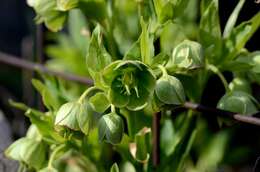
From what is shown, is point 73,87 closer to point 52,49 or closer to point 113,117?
point 52,49

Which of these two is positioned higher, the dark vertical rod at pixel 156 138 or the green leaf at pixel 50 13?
the green leaf at pixel 50 13

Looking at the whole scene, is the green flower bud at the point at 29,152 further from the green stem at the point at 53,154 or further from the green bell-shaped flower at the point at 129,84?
the green bell-shaped flower at the point at 129,84

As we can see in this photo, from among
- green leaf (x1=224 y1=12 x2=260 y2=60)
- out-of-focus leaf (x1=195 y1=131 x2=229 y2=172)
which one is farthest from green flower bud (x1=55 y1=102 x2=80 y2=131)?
out-of-focus leaf (x1=195 y1=131 x2=229 y2=172)

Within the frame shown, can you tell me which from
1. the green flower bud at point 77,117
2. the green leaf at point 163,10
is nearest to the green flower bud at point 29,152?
the green flower bud at point 77,117

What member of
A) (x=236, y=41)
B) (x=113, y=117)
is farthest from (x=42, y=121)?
(x=236, y=41)

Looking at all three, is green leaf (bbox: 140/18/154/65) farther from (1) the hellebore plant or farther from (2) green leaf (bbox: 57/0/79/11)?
(2) green leaf (bbox: 57/0/79/11)

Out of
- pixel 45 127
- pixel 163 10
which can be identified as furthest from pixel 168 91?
pixel 45 127

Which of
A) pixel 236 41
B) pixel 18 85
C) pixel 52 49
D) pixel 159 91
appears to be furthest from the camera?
pixel 18 85
